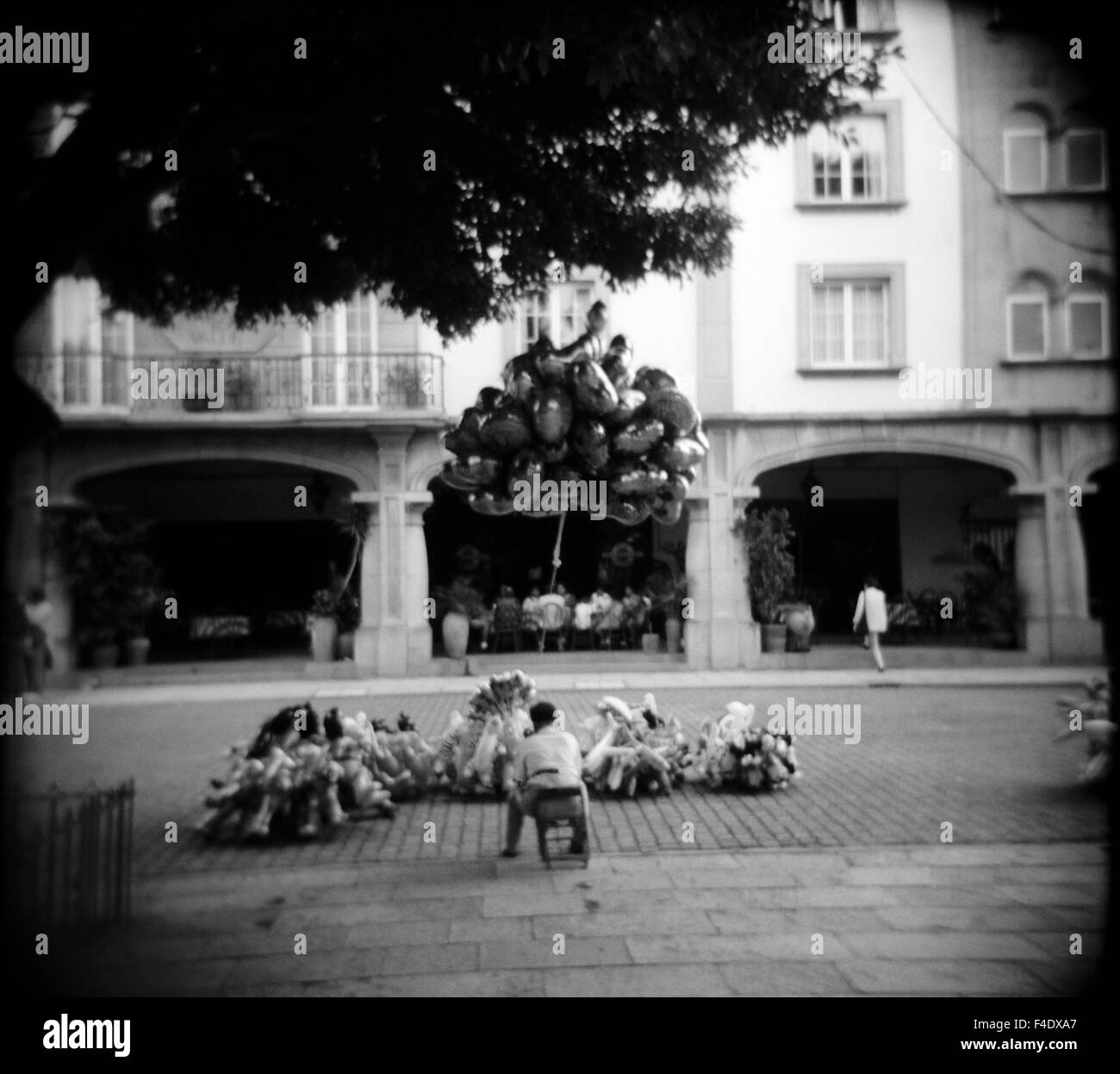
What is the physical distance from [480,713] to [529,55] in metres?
5.49

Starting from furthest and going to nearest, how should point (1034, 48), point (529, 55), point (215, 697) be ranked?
point (215, 697)
point (529, 55)
point (1034, 48)

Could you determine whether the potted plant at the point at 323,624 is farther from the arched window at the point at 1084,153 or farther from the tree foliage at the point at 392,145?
the arched window at the point at 1084,153

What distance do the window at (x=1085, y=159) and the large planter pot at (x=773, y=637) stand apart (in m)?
10.7

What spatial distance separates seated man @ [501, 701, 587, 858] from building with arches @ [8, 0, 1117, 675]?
3040mm

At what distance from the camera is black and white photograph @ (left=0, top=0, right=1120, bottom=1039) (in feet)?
14.0

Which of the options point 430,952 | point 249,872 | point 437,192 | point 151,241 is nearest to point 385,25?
point 437,192

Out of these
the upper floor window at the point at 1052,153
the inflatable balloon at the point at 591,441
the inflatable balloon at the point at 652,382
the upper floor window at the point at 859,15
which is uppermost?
the upper floor window at the point at 859,15

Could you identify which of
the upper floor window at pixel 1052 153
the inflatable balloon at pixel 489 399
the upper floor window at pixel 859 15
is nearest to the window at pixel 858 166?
the upper floor window at pixel 1052 153

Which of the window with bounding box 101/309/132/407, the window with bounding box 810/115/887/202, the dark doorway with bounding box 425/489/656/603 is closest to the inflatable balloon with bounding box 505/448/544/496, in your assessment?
the window with bounding box 101/309/132/407

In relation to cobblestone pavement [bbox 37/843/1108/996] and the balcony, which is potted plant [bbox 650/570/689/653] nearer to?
the balcony

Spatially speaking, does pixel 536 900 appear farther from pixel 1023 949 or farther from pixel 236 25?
pixel 236 25

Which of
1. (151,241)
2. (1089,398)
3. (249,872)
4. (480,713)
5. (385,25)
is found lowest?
(249,872)

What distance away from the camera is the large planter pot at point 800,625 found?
48.4 feet

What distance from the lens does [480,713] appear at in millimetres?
8508
